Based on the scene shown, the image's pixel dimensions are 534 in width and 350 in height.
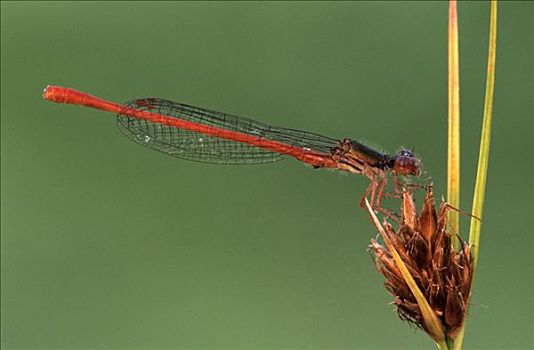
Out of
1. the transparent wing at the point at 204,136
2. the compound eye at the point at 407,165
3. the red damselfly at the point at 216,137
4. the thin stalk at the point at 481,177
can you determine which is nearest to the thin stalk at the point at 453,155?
the thin stalk at the point at 481,177

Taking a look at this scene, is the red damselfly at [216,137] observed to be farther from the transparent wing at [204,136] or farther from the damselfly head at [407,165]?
the damselfly head at [407,165]

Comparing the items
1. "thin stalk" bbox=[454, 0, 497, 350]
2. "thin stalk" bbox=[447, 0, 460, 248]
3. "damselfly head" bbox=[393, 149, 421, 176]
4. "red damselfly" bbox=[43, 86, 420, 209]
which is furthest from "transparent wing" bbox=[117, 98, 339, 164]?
"thin stalk" bbox=[454, 0, 497, 350]

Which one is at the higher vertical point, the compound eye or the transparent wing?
the transparent wing

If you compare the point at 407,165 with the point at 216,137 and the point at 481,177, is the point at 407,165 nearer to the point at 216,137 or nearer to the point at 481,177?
the point at 216,137

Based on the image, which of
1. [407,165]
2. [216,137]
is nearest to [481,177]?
[407,165]

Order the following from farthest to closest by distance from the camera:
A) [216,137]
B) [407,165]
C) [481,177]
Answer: [216,137] < [407,165] < [481,177]

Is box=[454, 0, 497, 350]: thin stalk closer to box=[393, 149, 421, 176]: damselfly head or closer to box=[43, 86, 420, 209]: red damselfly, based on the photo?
box=[393, 149, 421, 176]: damselfly head

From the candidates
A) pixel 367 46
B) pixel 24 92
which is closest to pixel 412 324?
pixel 367 46

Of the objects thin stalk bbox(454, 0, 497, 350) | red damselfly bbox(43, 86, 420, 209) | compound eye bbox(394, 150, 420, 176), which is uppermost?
red damselfly bbox(43, 86, 420, 209)

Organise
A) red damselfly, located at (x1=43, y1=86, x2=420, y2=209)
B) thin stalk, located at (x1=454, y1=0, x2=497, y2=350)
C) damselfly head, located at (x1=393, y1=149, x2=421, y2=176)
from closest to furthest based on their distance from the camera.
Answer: thin stalk, located at (x1=454, y1=0, x2=497, y2=350), damselfly head, located at (x1=393, y1=149, x2=421, y2=176), red damselfly, located at (x1=43, y1=86, x2=420, y2=209)
